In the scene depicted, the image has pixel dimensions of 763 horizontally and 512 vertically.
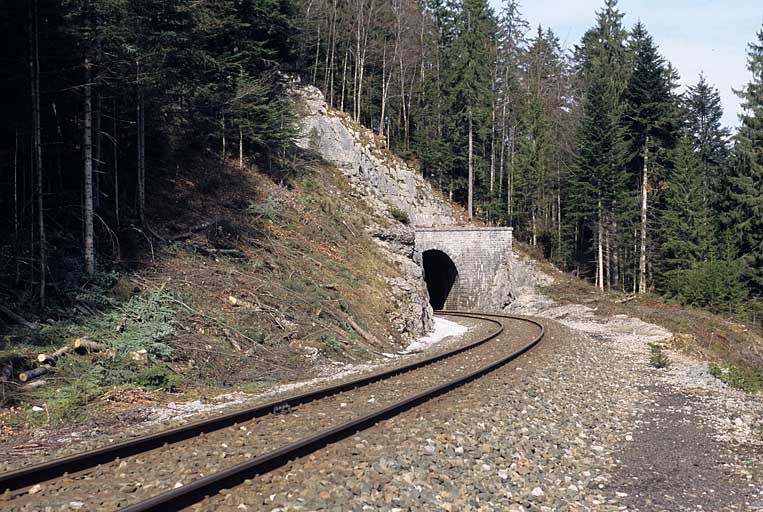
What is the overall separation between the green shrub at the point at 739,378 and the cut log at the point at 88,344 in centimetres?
1319

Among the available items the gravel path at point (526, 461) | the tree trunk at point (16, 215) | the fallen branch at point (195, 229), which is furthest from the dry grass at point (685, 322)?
the tree trunk at point (16, 215)

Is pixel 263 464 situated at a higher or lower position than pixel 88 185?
lower

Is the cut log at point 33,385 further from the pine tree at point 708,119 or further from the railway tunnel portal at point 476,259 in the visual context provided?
the pine tree at point 708,119

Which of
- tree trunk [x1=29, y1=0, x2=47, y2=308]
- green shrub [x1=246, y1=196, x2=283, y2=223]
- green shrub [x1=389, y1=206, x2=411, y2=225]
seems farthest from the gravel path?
green shrub [x1=389, y1=206, x2=411, y2=225]

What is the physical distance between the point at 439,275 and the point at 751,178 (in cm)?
2043

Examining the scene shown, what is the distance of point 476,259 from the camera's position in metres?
37.3

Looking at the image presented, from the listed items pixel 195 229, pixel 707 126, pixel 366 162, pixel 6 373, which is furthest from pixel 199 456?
pixel 707 126

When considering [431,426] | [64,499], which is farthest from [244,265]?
[64,499]

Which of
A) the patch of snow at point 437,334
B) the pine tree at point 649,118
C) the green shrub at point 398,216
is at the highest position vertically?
the pine tree at point 649,118

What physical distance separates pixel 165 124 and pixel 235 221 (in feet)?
22.0

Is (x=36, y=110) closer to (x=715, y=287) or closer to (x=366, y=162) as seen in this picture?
(x=366, y=162)

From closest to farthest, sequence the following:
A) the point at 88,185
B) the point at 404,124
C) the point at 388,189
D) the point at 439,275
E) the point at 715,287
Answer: the point at 88,185 → the point at 715,287 → the point at 388,189 → the point at 439,275 → the point at 404,124

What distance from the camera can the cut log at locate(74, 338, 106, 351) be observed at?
10.8 metres

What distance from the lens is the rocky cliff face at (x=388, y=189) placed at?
896 inches
